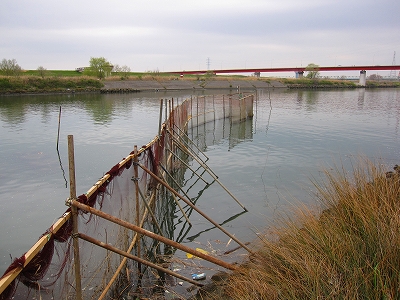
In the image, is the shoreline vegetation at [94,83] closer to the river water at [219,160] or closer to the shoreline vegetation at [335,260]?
the river water at [219,160]

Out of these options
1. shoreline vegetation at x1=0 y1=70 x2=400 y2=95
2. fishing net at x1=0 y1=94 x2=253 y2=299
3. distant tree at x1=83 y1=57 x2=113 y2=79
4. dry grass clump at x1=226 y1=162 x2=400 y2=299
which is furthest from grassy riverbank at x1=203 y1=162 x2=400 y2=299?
distant tree at x1=83 y1=57 x2=113 y2=79

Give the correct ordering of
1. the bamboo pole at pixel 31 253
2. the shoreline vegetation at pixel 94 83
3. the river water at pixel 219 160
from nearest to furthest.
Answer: the bamboo pole at pixel 31 253 < the river water at pixel 219 160 < the shoreline vegetation at pixel 94 83

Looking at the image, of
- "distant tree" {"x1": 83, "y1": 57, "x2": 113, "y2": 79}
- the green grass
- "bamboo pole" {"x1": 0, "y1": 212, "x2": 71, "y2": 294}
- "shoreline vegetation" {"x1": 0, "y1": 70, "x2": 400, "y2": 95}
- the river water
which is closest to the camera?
"bamboo pole" {"x1": 0, "y1": 212, "x2": 71, "y2": 294}

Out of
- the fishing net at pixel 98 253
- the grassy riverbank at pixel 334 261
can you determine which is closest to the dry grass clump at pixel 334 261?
the grassy riverbank at pixel 334 261

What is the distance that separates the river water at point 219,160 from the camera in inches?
430

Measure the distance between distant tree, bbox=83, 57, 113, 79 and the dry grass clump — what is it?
4508 inches

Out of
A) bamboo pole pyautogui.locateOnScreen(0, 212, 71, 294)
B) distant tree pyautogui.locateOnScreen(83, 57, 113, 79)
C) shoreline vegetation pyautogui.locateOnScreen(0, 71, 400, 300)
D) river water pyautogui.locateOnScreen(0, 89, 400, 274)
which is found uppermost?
distant tree pyautogui.locateOnScreen(83, 57, 113, 79)

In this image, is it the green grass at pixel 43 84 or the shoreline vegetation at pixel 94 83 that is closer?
the green grass at pixel 43 84

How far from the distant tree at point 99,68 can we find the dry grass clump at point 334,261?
11450 cm

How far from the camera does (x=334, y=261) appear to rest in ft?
14.1

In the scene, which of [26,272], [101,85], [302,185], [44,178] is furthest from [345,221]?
[101,85]

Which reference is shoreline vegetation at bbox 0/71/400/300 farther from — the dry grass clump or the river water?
the river water

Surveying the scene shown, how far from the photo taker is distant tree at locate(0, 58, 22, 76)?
291 ft

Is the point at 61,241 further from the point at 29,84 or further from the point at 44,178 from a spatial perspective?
the point at 29,84
